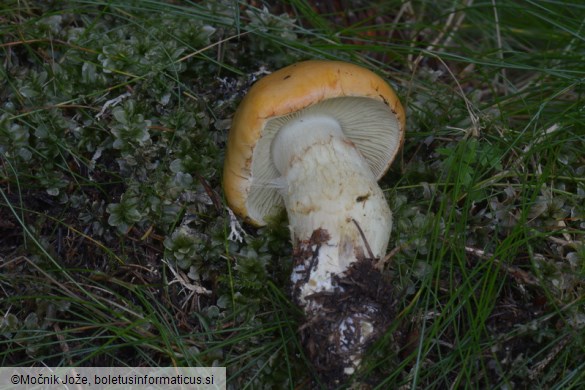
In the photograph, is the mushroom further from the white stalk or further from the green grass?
the green grass

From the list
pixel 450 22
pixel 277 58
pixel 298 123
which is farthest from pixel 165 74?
pixel 450 22

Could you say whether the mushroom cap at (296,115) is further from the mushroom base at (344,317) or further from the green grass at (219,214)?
the mushroom base at (344,317)

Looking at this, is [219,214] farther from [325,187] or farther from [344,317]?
[344,317]

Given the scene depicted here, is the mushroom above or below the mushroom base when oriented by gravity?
above

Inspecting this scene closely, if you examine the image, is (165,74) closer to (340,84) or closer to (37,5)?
(37,5)

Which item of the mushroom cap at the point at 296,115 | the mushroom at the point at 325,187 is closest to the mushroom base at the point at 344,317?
the mushroom at the point at 325,187

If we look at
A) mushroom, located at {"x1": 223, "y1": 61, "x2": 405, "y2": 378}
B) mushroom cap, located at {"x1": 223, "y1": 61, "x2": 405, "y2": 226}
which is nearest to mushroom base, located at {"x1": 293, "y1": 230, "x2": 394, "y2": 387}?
mushroom, located at {"x1": 223, "y1": 61, "x2": 405, "y2": 378}

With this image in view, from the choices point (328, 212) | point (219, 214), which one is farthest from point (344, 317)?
point (219, 214)
